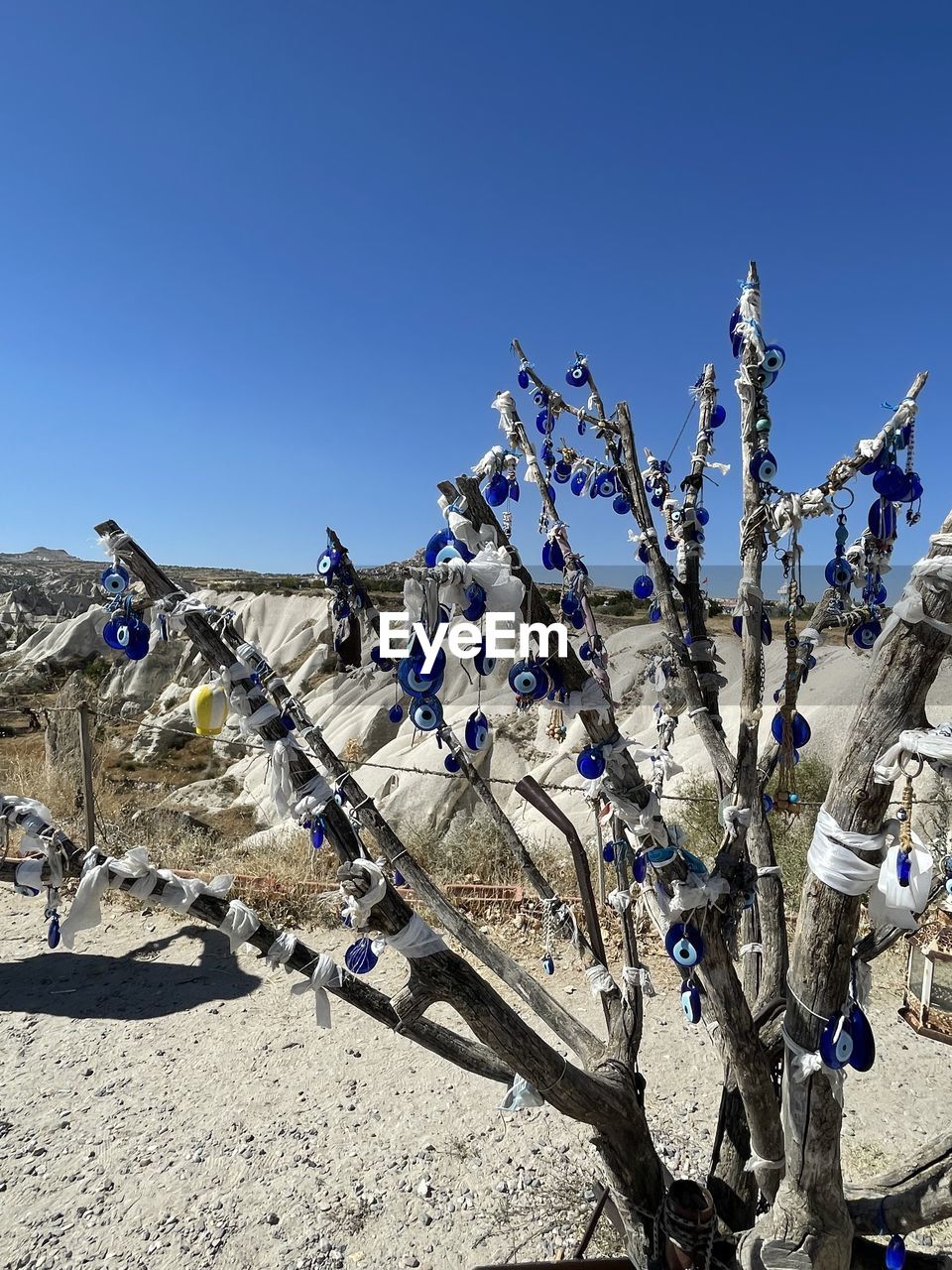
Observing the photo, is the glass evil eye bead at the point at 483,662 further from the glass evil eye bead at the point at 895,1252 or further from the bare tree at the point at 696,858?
the glass evil eye bead at the point at 895,1252

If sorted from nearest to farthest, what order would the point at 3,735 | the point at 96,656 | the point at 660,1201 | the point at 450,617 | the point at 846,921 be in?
the point at 450,617 < the point at 846,921 < the point at 660,1201 < the point at 3,735 < the point at 96,656

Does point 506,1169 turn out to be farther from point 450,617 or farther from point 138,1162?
point 450,617

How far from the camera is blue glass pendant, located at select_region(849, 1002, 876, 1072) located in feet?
5.57

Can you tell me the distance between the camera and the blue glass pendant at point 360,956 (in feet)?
6.40

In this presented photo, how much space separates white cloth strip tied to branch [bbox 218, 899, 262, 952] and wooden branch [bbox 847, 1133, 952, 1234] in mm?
1979

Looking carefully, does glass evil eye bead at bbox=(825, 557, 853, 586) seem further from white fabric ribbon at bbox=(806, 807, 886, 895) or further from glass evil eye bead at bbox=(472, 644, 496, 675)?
glass evil eye bead at bbox=(472, 644, 496, 675)

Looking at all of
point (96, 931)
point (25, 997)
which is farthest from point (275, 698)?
point (96, 931)

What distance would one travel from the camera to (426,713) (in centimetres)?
164

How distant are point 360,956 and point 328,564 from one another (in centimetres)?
108

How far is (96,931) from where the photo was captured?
20.3 feet

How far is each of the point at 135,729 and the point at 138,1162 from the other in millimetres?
23313

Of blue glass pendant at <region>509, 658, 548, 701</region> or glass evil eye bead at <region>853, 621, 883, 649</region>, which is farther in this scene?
glass evil eye bead at <region>853, 621, 883, 649</region>

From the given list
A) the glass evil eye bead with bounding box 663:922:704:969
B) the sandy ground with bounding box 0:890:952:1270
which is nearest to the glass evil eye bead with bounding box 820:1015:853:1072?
the glass evil eye bead with bounding box 663:922:704:969

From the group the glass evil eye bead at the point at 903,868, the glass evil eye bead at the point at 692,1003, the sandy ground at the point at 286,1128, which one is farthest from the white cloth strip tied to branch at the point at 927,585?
the sandy ground at the point at 286,1128
